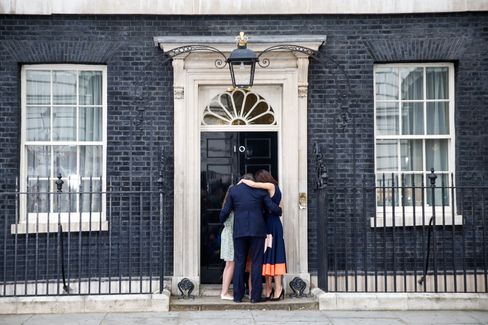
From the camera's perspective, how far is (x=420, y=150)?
35.2 ft

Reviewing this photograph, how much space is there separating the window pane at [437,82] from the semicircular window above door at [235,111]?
240cm

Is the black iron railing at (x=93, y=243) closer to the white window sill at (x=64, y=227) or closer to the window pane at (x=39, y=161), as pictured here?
the white window sill at (x=64, y=227)

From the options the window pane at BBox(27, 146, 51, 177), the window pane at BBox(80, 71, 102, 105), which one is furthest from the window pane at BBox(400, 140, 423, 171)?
the window pane at BBox(27, 146, 51, 177)

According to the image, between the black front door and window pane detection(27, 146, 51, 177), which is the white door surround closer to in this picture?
the black front door

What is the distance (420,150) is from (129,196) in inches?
171

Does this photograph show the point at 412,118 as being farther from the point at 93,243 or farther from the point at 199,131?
the point at 93,243

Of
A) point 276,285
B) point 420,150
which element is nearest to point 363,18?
point 420,150

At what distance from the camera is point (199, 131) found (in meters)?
10.4

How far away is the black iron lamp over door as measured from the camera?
9.22 meters

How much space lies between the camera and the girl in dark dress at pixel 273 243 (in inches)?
373

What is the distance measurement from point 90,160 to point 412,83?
4.93 metres

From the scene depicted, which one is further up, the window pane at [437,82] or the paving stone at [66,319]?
the window pane at [437,82]

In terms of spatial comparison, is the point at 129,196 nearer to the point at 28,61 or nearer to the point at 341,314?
the point at 28,61

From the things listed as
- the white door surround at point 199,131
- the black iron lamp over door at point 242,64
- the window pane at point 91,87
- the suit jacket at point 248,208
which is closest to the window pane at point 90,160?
the window pane at point 91,87
